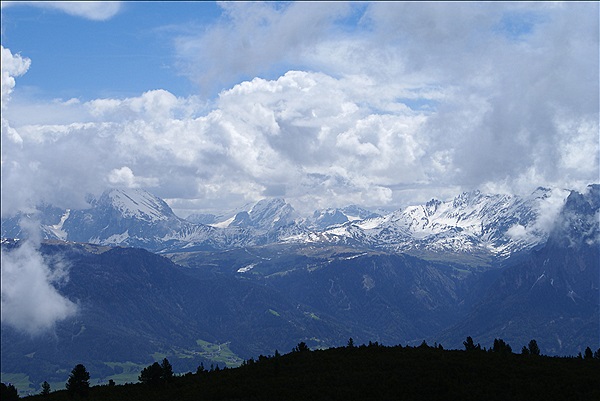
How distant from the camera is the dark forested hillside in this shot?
157 metres

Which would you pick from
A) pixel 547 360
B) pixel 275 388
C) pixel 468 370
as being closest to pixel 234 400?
pixel 275 388

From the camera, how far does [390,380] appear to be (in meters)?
165

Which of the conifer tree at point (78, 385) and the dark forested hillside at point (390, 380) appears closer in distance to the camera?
the dark forested hillside at point (390, 380)

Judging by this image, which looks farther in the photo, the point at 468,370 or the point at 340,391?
the point at 468,370

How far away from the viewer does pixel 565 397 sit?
151 m

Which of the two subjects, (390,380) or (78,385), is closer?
(390,380)

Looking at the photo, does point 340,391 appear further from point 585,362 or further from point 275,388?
point 585,362

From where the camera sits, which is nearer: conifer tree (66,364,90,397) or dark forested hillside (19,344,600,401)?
dark forested hillside (19,344,600,401)

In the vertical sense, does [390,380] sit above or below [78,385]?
below

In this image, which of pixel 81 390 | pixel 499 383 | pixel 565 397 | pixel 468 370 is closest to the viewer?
pixel 565 397

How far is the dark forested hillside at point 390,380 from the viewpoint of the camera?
156750mm

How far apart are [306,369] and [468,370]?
131 ft

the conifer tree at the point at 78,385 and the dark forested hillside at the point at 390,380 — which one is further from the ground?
the conifer tree at the point at 78,385

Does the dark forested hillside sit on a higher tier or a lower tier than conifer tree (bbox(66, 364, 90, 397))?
lower
